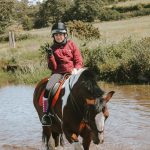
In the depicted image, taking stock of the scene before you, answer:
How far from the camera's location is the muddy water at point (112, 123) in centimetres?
912

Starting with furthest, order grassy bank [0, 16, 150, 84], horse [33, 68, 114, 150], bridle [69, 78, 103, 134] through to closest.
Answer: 1. grassy bank [0, 16, 150, 84]
2. bridle [69, 78, 103, 134]
3. horse [33, 68, 114, 150]

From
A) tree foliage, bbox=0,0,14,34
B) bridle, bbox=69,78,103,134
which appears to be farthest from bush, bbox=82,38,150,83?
tree foliage, bbox=0,0,14,34

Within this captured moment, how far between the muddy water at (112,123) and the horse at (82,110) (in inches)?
97.4

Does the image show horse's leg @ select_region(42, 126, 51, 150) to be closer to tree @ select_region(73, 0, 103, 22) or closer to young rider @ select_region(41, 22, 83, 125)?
young rider @ select_region(41, 22, 83, 125)

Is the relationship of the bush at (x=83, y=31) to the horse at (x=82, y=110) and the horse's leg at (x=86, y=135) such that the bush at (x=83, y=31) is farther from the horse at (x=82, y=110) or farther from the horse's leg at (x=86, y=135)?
the horse's leg at (x=86, y=135)

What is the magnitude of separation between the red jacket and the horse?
0.49 m

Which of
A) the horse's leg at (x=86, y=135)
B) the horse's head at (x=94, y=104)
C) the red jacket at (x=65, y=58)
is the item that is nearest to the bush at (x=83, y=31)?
the red jacket at (x=65, y=58)

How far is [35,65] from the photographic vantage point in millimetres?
22578

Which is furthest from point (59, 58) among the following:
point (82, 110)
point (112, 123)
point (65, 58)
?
point (112, 123)

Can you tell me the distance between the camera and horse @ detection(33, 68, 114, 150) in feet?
17.0

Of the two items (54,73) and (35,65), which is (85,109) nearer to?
(54,73)

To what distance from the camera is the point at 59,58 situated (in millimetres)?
7023

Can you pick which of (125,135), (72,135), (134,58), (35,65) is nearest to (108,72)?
(134,58)

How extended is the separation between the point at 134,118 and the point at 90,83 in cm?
612
